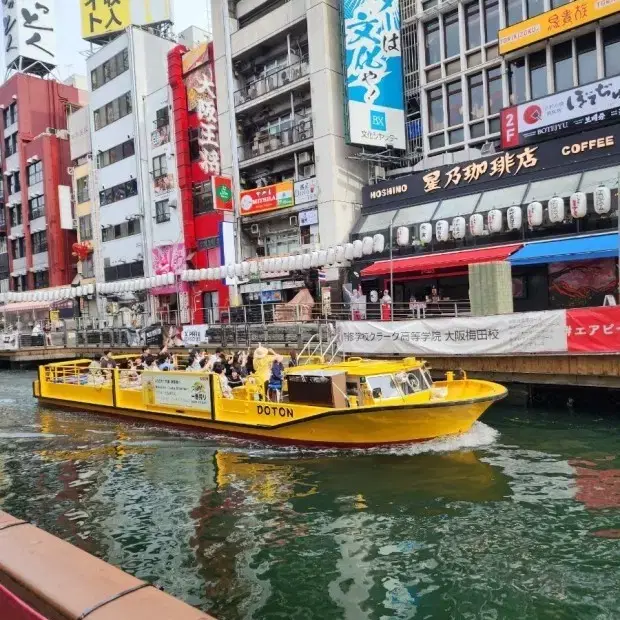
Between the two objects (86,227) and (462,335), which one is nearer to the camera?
(462,335)

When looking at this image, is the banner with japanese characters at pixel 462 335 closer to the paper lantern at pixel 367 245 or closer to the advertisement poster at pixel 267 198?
the paper lantern at pixel 367 245

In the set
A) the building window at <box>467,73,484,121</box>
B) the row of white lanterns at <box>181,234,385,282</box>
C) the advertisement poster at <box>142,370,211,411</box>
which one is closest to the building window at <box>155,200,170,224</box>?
the row of white lanterns at <box>181,234,385,282</box>

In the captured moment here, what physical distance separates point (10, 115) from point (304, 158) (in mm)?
38444

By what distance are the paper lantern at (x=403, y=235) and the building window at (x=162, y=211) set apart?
20.9m

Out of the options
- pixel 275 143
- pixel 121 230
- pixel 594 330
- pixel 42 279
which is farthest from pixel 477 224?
pixel 42 279

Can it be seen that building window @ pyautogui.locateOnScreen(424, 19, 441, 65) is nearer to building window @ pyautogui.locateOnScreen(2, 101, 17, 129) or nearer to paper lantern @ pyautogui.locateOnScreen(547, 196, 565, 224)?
paper lantern @ pyautogui.locateOnScreen(547, 196, 565, 224)

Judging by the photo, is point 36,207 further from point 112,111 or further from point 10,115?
point 112,111

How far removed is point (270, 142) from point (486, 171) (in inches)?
569

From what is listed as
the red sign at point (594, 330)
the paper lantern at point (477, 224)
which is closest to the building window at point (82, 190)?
the paper lantern at point (477, 224)

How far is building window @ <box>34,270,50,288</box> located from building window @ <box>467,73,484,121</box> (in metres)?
40.6

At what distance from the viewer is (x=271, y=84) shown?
3641 cm

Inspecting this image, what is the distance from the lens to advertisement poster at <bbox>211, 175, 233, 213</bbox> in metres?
37.2

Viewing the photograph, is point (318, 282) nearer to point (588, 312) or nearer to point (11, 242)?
point (588, 312)

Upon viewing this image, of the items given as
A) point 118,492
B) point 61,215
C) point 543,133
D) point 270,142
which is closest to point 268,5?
point 270,142
